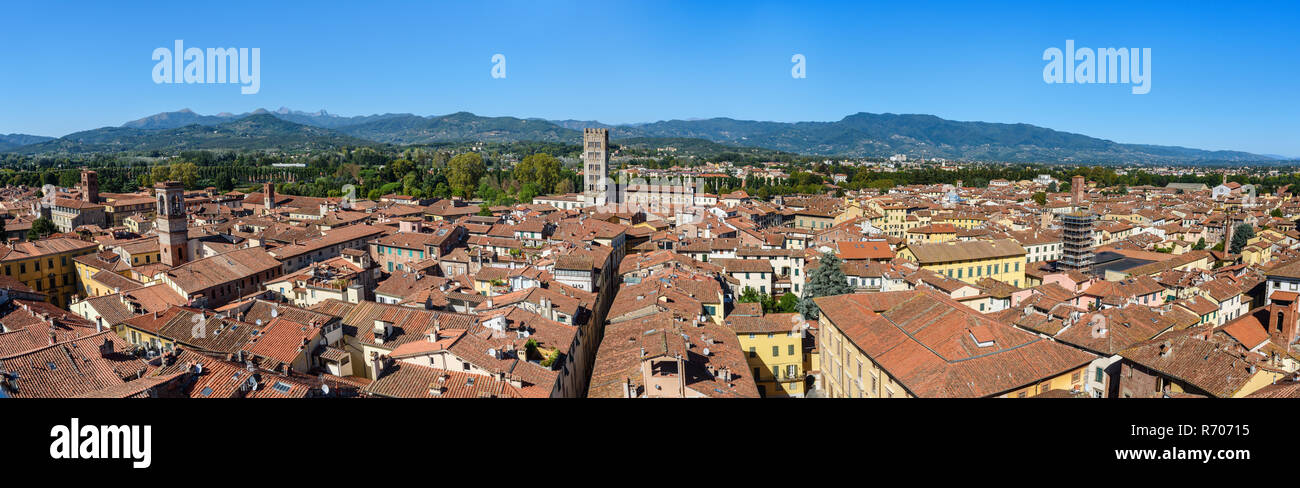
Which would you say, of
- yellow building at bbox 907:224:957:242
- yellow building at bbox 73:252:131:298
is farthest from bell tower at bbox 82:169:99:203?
yellow building at bbox 907:224:957:242

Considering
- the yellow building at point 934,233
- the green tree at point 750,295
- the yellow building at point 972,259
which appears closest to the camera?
the green tree at point 750,295

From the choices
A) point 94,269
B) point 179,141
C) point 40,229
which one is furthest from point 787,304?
point 179,141

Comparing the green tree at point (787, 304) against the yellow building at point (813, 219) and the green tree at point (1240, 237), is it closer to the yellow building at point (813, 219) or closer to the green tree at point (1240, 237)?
the yellow building at point (813, 219)

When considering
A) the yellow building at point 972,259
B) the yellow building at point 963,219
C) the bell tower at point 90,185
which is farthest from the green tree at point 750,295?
the bell tower at point 90,185

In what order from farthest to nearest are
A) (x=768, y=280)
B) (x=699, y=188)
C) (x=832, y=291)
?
(x=699, y=188), (x=768, y=280), (x=832, y=291)
